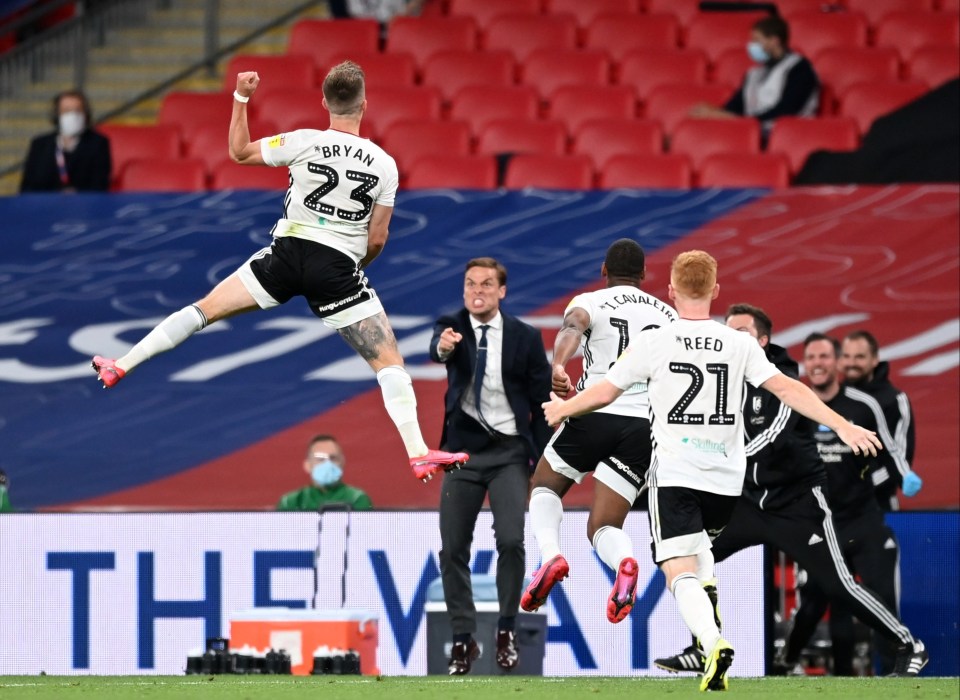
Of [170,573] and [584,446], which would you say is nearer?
[584,446]

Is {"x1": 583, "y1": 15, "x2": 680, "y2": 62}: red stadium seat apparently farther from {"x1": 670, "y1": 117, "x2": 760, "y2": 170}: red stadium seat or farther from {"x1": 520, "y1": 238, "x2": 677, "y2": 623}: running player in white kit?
{"x1": 520, "y1": 238, "x2": 677, "y2": 623}: running player in white kit

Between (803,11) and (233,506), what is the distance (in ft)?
24.7

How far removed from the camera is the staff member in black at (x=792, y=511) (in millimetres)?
9320

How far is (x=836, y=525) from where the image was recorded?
1038 cm

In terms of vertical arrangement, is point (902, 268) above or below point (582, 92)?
below

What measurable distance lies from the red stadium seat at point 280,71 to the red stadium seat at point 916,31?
17.7 ft

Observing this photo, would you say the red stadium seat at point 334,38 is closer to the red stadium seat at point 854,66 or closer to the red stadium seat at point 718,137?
the red stadium seat at point 718,137

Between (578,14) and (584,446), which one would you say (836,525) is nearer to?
(584,446)

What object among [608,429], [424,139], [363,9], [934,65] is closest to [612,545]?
[608,429]

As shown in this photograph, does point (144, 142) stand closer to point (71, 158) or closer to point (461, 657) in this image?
point (71, 158)

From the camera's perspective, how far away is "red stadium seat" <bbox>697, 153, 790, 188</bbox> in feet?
44.9

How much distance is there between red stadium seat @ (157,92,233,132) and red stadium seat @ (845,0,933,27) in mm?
5945

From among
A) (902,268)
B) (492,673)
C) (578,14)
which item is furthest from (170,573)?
(578,14)

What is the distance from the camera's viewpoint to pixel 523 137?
1473 cm
